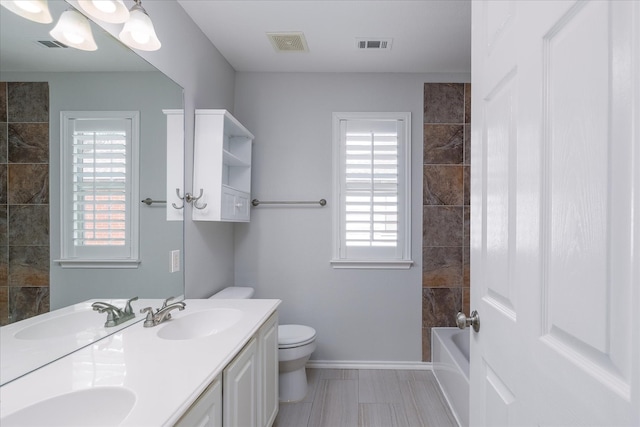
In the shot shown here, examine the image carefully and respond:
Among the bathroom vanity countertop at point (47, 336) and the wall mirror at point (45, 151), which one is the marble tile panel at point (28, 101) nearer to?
the wall mirror at point (45, 151)

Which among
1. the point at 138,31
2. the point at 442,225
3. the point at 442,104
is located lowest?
the point at 442,225

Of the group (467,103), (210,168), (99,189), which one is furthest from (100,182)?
(467,103)

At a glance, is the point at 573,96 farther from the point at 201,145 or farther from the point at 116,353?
the point at 201,145

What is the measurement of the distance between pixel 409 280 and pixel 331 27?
2.06 metres

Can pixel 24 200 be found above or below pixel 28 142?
below

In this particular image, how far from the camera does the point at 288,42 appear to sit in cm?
239

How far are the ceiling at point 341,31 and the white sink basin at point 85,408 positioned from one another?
2039 millimetres

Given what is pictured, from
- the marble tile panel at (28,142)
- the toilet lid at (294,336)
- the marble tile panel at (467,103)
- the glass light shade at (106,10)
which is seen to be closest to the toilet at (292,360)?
the toilet lid at (294,336)

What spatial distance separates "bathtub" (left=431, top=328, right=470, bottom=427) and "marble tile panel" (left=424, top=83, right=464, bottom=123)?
5.95 feet

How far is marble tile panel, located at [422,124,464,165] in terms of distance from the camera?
285cm

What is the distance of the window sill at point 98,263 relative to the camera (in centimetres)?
120

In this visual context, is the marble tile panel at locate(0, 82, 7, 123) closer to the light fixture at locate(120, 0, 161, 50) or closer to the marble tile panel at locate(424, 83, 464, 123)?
the light fixture at locate(120, 0, 161, 50)

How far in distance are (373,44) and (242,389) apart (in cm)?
234

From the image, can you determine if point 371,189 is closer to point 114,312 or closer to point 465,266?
point 465,266
